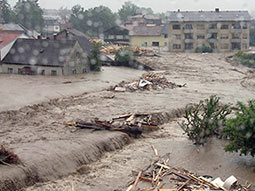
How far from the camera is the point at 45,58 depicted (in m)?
36.7

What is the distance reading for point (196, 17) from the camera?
63.6 m

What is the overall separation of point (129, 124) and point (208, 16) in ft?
164

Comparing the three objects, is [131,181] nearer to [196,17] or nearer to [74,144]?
[74,144]

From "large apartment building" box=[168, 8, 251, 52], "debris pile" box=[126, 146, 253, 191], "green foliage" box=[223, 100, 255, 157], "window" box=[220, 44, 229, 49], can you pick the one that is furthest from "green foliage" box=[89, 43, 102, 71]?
"window" box=[220, 44, 229, 49]

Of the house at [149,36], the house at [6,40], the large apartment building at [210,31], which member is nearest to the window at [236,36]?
the large apartment building at [210,31]

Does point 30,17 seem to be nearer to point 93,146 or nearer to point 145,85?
point 145,85

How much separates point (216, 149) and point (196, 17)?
5070cm

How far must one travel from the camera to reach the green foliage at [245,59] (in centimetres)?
5008

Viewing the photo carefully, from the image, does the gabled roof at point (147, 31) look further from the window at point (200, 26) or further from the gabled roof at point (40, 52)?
the gabled roof at point (40, 52)

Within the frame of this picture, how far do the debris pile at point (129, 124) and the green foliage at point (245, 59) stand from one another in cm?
3330

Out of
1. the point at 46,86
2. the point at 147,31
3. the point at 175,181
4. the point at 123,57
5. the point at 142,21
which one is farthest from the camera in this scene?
the point at 142,21

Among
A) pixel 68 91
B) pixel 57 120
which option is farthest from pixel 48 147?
pixel 68 91

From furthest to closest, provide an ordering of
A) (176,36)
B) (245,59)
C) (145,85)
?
(176,36)
(245,59)
(145,85)

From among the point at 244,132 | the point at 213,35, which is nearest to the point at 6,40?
the point at 244,132
